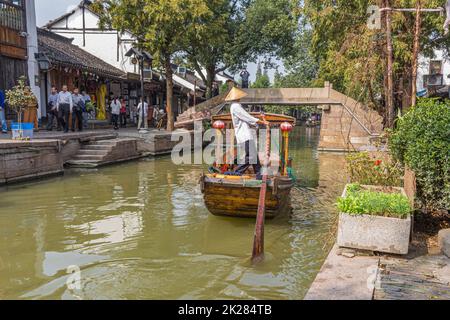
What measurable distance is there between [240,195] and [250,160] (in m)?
0.71

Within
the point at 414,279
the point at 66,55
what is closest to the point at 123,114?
the point at 66,55

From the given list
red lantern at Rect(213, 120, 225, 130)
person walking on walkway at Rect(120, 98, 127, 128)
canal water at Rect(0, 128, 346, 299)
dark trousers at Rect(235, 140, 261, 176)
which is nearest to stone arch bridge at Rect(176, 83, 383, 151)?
person walking on walkway at Rect(120, 98, 127, 128)

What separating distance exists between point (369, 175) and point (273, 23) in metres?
23.6

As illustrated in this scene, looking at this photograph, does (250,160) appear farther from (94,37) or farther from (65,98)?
(94,37)

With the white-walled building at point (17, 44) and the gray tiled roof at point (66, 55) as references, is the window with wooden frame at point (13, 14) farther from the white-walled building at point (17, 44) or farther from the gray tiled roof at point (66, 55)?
the gray tiled roof at point (66, 55)

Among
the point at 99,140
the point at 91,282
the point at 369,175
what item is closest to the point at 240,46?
the point at 99,140

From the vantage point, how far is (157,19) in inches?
734

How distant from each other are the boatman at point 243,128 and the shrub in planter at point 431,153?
2.41 metres

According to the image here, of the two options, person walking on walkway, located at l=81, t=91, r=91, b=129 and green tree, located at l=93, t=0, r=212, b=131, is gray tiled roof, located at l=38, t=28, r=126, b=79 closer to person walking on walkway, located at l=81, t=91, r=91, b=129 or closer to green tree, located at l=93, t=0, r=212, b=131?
person walking on walkway, located at l=81, t=91, r=91, b=129

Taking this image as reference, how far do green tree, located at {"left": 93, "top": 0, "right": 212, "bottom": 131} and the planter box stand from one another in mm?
15242

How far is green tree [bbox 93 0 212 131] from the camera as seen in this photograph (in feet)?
61.1

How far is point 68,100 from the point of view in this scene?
15953mm

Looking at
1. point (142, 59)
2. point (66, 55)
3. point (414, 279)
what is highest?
point (66, 55)

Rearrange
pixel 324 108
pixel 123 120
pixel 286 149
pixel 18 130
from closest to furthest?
pixel 286 149 → pixel 18 130 → pixel 324 108 → pixel 123 120
